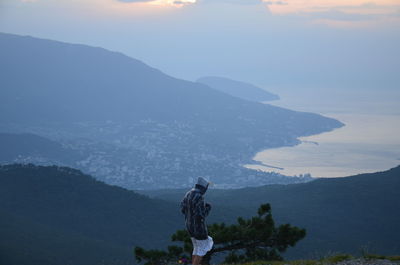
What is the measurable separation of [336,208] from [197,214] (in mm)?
56125

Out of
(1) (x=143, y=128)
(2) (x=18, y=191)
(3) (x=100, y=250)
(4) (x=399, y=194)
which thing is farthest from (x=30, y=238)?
(1) (x=143, y=128)

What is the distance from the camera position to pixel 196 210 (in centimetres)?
1048

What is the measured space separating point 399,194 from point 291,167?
2693 inches

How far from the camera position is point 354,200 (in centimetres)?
6562

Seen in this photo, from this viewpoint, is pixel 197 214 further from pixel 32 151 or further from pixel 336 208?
pixel 32 151

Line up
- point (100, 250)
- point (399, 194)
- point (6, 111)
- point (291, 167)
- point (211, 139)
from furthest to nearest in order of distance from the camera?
point (6, 111) < point (211, 139) < point (291, 167) < point (399, 194) < point (100, 250)

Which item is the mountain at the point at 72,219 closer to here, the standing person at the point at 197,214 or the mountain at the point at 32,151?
the standing person at the point at 197,214

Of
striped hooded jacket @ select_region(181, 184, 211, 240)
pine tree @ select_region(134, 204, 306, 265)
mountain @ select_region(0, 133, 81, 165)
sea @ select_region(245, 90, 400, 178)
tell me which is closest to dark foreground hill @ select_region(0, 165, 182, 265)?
pine tree @ select_region(134, 204, 306, 265)

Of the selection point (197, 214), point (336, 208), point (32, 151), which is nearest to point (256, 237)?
point (197, 214)

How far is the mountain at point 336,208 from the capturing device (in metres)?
49.0

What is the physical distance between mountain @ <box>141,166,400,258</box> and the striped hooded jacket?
3320cm

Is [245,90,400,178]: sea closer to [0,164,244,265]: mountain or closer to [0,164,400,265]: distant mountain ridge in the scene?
[0,164,400,265]: distant mountain ridge

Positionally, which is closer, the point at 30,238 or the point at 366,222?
the point at 30,238

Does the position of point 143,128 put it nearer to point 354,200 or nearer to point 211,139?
point 211,139
